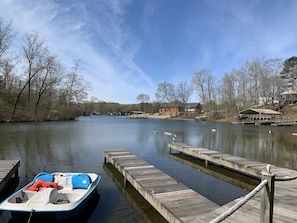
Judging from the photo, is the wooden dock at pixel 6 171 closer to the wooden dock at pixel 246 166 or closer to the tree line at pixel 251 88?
the wooden dock at pixel 246 166

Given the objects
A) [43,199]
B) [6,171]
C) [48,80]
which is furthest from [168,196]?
[48,80]

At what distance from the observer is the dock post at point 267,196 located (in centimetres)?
260

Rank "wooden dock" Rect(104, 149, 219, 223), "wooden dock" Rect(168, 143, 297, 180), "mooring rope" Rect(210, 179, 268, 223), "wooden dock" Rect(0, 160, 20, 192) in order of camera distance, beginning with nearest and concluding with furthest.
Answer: "mooring rope" Rect(210, 179, 268, 223), "wooden dock" Rect(104, 149, 219, 223), "wooden dock" Rect(0, 160, 20, 192), "wooden dock" Rect(168, 143, 297, 180)

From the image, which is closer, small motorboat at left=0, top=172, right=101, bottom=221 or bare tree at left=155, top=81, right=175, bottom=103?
small motorboat at left=0, top=172, right=101, bottom=221

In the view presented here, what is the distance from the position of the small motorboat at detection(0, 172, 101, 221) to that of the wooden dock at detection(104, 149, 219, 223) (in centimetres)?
137

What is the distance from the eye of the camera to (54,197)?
5016 millimetres

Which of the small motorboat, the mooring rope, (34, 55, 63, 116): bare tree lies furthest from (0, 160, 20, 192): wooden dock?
(34, 55, 63, 116): bare tree

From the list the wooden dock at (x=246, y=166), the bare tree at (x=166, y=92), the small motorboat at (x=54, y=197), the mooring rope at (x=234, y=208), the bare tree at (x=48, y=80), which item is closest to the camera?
the mooring rope at (x=234, y=208)

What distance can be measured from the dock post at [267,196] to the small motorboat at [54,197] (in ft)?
12.1

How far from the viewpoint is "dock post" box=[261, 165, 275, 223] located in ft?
8.54

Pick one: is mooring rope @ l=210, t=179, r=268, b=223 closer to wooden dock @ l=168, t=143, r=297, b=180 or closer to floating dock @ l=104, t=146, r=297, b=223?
floating dock @ l=104, t=146, r=297, b=223

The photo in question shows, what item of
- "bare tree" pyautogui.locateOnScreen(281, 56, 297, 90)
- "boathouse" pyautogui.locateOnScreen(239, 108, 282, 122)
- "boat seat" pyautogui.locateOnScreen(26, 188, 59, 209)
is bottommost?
"boat seat" pyautogui.locateOnScreen(26, 188, 59, 209)

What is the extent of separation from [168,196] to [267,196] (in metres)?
2.82

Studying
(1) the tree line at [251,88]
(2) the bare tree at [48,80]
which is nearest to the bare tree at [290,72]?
(1) the tree line at [251,88]
